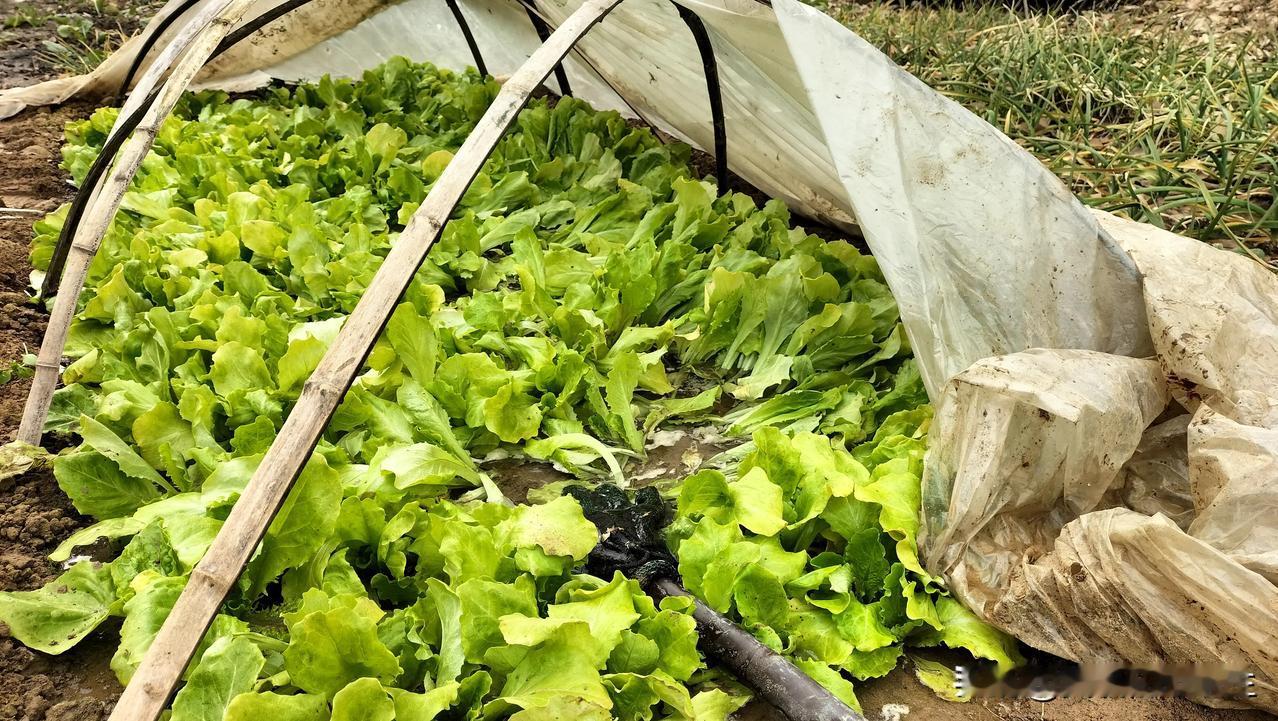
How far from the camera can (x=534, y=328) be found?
100 inches

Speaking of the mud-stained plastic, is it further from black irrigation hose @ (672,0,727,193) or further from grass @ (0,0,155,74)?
grass @ (0,0,155,74)

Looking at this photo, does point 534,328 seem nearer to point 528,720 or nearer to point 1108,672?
point 528,720

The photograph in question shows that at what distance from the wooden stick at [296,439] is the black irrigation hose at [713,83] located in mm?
1060

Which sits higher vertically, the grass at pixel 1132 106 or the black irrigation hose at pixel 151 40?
the black irrigation hose at pixel 151 40

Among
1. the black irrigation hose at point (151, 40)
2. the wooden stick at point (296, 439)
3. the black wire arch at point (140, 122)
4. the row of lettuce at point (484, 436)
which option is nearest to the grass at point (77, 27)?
the black irrigation hose at point (151, 40)

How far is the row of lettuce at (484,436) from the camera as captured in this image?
1.48 m

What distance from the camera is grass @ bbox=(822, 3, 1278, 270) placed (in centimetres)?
293

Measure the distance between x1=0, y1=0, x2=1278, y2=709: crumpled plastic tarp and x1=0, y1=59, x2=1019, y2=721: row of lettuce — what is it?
0.56 feet

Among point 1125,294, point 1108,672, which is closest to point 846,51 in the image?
point 1125,294

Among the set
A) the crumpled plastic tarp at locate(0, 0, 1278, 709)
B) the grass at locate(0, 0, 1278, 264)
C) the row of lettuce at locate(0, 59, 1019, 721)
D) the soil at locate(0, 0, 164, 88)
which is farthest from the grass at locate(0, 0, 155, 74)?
the crumpled plastic tarp at locate(0, 0, 1278, 709)

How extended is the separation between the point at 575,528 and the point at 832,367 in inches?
43.9

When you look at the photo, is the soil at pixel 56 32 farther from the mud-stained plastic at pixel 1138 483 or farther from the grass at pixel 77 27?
the mud-stained plastic at pixel 1138 483

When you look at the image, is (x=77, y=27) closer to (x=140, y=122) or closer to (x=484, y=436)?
(x=140, y=122)

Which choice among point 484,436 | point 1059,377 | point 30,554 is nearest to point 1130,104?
point 1059,377
